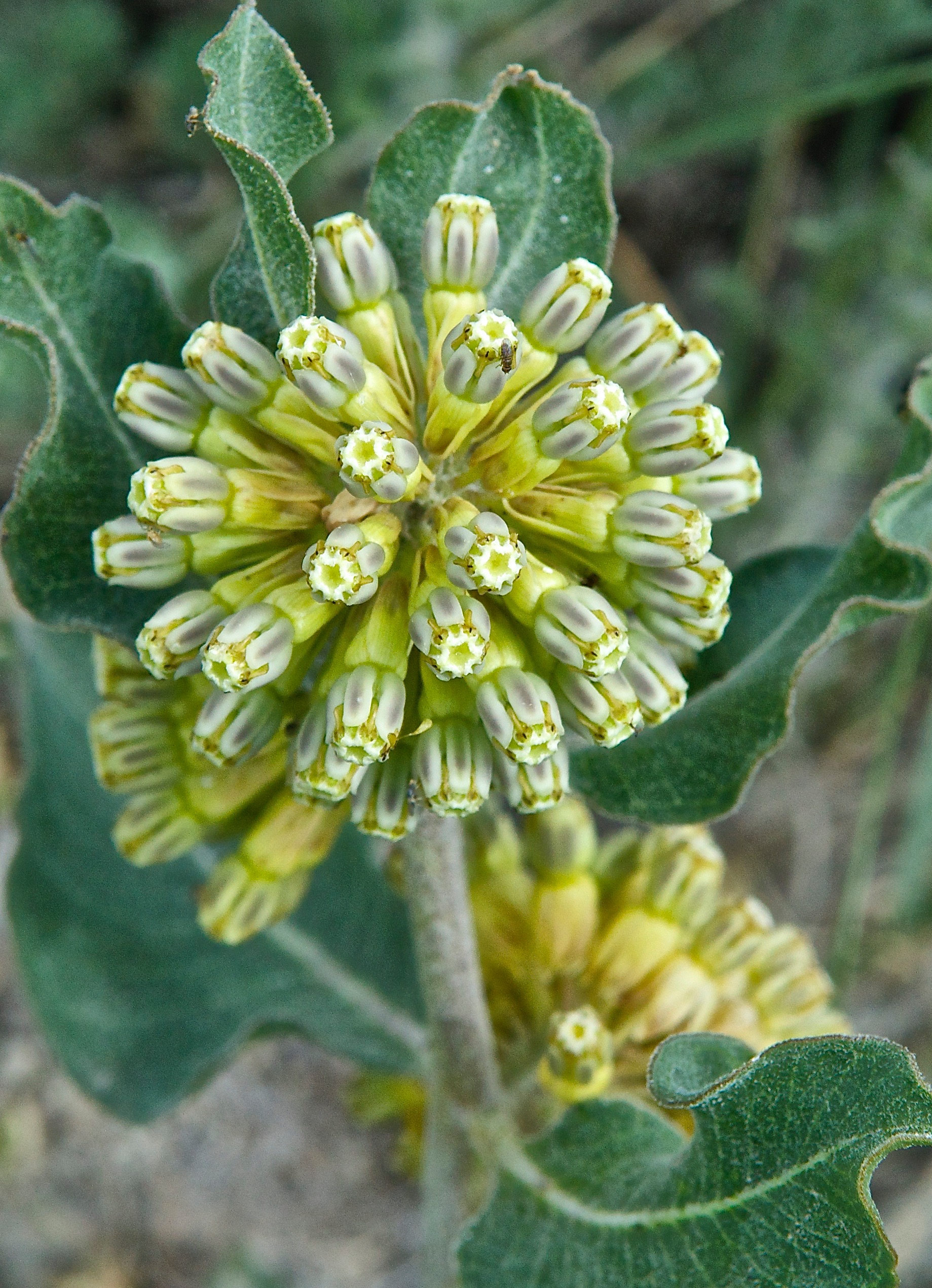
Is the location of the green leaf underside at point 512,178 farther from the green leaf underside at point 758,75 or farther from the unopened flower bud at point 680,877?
the green leaf underside at point 758,75

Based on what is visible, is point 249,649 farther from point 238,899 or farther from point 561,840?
point 561,840

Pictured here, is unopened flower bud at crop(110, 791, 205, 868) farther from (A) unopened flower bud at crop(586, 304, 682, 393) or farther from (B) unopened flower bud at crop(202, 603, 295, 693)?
(A) unopened flower bud at crop(586, 304, 682, 393)

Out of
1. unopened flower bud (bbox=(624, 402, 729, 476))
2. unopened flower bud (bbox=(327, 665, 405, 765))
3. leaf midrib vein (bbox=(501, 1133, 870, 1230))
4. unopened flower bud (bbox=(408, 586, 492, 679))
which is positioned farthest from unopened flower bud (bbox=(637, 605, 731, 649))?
leaf midrib vein (bbox=(501, 1133, 870, 1230))

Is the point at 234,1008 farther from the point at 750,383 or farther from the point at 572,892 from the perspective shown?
the point at 750,383

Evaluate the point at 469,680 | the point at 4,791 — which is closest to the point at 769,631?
the point at 469,680

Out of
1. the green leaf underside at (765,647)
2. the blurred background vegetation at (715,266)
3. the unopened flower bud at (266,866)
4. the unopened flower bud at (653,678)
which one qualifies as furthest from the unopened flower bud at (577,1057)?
the blurred background vegetation at (715,266)

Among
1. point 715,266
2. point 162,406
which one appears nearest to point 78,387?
point 162,406
